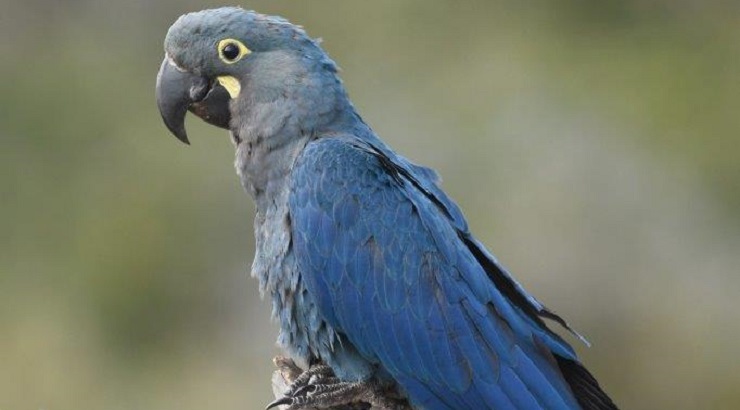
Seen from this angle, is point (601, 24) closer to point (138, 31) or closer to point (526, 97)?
point (526, 97)

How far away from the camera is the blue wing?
367 centimetres

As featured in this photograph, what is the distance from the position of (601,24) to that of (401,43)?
5.44ft

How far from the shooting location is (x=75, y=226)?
28.9 ft

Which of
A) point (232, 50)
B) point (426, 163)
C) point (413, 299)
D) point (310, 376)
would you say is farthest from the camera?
point (426, 163)

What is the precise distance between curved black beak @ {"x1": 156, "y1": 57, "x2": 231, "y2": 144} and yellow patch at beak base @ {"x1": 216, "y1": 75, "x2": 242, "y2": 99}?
0.01m

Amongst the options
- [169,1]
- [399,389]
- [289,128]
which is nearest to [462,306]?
[399,389]

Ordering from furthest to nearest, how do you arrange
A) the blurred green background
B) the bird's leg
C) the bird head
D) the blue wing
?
the blurred green background, the bird head, the bird's leg, the blue wing

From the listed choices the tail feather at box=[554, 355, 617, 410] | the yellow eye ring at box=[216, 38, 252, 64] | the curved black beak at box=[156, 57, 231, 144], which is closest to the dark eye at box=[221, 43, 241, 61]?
the yellow eye ring at box=[216, 38, 252, 64]

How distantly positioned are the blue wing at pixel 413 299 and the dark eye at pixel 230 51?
1.62 feet

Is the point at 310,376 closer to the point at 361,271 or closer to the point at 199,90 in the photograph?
the point at 361,271

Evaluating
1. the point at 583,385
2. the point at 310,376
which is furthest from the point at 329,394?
the point at 583,385

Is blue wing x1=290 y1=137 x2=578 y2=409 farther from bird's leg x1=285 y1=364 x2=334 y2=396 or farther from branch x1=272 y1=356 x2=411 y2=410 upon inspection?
branch x1=272 y1=356 x2=411 y2=410

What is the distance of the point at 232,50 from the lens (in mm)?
3961

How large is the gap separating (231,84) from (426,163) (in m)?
3.79
